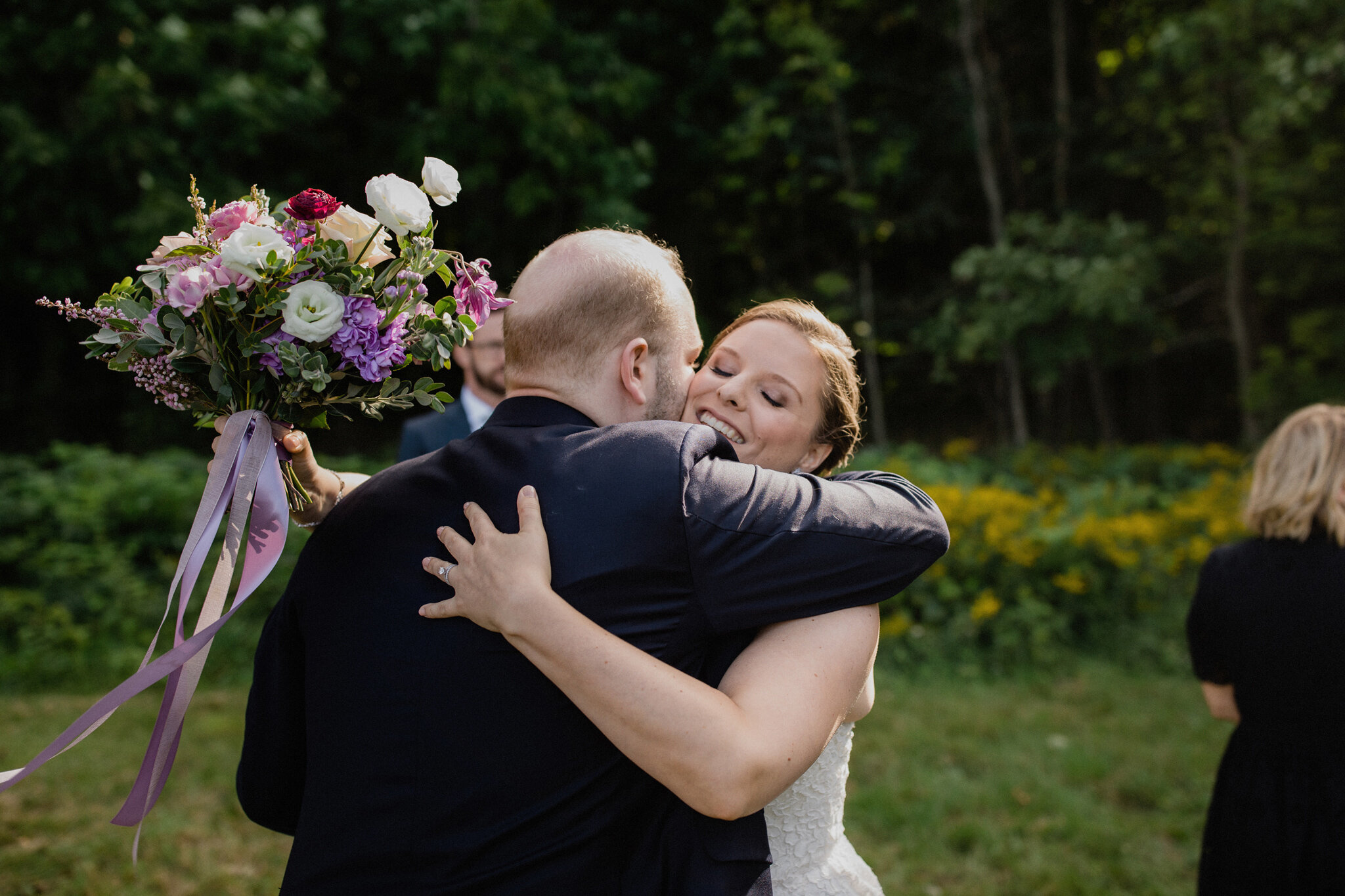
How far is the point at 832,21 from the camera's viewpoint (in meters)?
13.9

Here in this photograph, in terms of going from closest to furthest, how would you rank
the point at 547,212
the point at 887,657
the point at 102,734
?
the point at 102,734 → the point at 887,657 → the point at 547,212

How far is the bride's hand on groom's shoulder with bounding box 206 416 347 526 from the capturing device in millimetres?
1812

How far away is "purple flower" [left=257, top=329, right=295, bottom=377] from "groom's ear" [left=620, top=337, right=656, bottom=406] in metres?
0.61

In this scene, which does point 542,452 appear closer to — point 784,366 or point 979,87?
point 784,366

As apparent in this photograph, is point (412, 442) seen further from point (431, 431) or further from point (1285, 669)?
point (1285, 669)

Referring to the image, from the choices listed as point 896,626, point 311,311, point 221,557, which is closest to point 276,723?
point 221,557

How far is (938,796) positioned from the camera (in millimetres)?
4840

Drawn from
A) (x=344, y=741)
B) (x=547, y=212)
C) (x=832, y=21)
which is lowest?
(x=344, y=741)

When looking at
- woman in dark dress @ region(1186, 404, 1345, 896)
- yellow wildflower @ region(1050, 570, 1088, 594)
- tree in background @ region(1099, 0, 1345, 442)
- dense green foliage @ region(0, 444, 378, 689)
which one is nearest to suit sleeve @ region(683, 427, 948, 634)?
woman in dark dress @ region(1186, 404, 1345, 896)

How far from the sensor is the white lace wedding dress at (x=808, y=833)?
6.76 feet

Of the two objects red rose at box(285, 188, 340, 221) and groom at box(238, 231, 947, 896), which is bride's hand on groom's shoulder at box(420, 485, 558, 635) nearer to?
groom at box(238, 231, 947, 896)

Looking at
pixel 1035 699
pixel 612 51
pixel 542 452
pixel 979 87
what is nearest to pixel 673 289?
pixel 542 452

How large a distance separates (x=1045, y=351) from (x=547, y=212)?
677 centimetres

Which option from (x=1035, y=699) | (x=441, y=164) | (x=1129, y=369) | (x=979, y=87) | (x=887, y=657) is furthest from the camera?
(x=1129, y=369)
